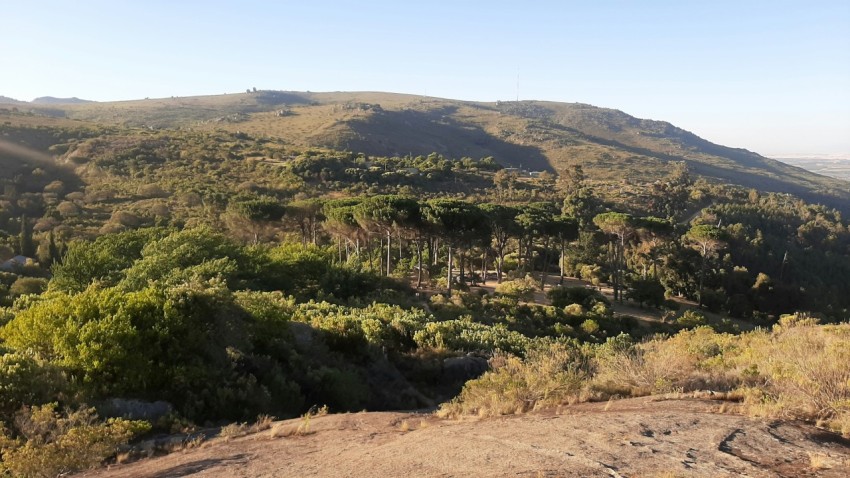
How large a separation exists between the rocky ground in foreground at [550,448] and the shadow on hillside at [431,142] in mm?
97888

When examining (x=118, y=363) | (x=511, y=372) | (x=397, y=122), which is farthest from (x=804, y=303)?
(x=397, y=122)

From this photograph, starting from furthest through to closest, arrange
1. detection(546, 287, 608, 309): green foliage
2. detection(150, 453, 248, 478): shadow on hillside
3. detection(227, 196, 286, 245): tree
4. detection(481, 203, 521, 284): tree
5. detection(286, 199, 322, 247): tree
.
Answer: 1. detection(286, 199, 322, 247): tree
2. detection(227, 196, 286, 245): tree
3. detection(481, 203, 521, 284): tree
4. detection(546, 287, 608, 309): green foliage
5. detection(150, 453, 248, 478): shadow on hillside

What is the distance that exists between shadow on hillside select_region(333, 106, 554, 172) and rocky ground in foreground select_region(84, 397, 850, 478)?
9789 centimetres

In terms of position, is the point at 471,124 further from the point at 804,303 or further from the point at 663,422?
the point at 663,422

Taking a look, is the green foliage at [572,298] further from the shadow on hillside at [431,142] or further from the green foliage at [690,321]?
the shadow on hillside at [431,142]

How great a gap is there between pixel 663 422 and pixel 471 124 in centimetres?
16636

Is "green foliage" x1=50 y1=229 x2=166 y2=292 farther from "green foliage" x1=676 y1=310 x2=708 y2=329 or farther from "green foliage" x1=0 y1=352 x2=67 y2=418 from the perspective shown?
"green foliage" x1=676 y1=310 x2=708 y2=329

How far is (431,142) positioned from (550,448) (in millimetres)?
128063

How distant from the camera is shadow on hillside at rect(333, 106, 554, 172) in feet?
369

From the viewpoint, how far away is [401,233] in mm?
31562

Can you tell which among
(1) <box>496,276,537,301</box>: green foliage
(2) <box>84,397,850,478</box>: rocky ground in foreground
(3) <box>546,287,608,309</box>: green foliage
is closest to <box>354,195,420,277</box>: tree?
(1) <box>496,276,537,301</box>: green foliage

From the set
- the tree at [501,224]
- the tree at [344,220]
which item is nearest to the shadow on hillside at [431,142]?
the tree at [344,220]

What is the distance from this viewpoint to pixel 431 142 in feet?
430

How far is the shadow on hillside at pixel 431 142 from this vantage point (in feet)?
369
